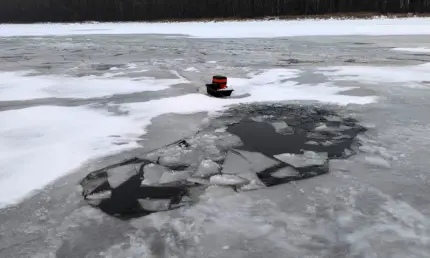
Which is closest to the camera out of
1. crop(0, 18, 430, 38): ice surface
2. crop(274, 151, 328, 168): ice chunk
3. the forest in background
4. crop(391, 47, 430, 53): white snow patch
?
crop(274, 151, 328, 168): ice chunk

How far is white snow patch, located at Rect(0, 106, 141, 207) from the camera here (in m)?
3.06

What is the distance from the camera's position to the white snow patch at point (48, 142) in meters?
3.06

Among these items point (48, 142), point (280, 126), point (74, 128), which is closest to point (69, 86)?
point (74, 128)

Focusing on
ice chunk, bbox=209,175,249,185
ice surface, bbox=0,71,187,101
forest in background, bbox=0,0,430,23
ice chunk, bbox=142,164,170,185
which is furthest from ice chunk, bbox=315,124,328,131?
forest in background, bbox=0,0,430,23

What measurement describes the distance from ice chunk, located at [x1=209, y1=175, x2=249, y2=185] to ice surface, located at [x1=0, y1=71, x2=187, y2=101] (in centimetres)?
401

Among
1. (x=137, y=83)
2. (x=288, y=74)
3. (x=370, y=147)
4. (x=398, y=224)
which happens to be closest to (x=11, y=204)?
(x=398, y=224)

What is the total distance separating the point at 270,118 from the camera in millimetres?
4824

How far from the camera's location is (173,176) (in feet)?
10.2

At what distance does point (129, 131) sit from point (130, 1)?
2227 inches

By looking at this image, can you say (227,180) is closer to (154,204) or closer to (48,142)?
(154,204)

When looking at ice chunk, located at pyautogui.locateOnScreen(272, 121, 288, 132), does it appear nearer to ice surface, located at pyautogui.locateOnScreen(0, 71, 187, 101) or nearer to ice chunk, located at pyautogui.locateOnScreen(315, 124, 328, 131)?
ice chunk, located at pyautogui.locateOnScreen(315, 124, 328, 131)

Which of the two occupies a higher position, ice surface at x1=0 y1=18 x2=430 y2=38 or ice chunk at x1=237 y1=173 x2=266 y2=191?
ice surface at x1=0 y1=18 x2=430 y2=38

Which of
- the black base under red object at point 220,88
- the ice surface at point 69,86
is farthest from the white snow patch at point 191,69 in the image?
the black base under red object at point 220,88

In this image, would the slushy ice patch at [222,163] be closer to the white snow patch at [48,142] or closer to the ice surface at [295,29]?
the white snow patch at [48,142]
